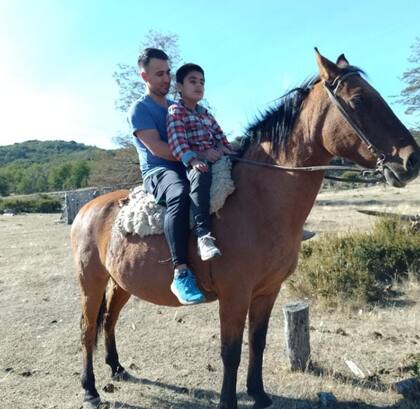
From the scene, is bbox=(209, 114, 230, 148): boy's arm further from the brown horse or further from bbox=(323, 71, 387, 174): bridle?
bbox=(323, 71, 387, 174): bridle

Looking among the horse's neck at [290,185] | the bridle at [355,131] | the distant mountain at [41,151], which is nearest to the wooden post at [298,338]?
the horse's neck at [290,185]

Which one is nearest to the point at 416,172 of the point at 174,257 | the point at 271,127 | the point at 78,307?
the point at 271,127

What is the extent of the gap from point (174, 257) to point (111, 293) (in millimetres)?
1899

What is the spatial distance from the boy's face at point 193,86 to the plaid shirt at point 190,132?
103 millimetres

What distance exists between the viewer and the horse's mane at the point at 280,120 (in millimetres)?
3263

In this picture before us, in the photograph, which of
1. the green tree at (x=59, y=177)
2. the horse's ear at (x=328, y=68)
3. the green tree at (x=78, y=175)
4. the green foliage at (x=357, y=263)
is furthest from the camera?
the green tree at (x=59, y=177)

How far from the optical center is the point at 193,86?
3.54m

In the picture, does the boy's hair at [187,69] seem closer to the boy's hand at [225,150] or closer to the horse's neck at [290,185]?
the boy's hand at [225,150]

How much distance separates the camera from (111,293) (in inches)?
192

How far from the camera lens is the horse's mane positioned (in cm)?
326

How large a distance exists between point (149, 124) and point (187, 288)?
4.70 ft

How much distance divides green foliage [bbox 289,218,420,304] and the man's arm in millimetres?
4330

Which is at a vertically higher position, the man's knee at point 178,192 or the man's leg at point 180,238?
the man's knee at point 178,192

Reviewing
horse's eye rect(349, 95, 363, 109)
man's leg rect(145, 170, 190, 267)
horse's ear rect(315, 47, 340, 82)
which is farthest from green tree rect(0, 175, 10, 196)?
horse's eye rect(349, 95, 363, 109)
